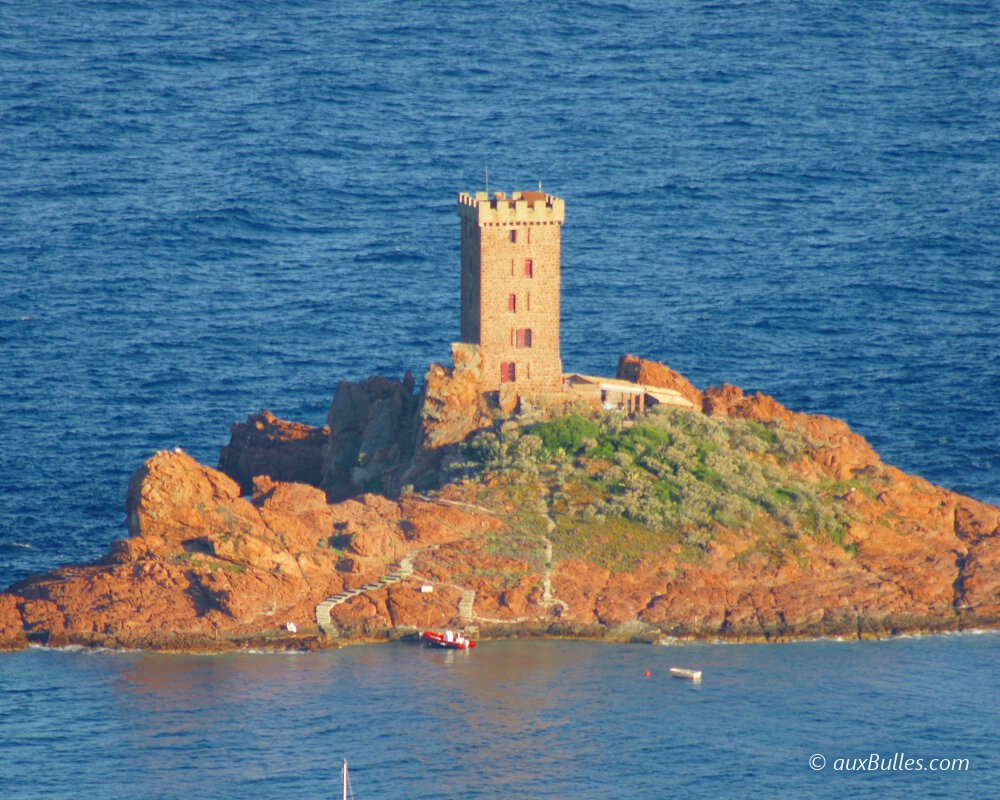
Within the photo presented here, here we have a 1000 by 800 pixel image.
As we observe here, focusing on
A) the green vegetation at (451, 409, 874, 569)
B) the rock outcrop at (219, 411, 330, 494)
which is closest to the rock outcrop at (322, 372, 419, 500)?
the rock outcrop at (219, 411, 330, 494)

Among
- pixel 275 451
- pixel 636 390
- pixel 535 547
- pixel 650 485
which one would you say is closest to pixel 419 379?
pixel 275 451

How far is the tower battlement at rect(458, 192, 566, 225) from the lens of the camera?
126m

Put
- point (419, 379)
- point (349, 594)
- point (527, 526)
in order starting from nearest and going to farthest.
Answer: point (349, 594)
point (527, 526)
point (419, 379)

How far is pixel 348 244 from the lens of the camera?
187 meters

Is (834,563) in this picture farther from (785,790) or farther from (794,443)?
(785,790)

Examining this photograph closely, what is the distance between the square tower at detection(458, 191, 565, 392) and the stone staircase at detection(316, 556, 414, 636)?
45.4 ft

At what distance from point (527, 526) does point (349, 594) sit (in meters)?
10.6

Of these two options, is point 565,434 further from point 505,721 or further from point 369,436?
point 505,721

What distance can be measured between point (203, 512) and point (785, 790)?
Result: 36.6m

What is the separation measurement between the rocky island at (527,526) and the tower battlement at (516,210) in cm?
13

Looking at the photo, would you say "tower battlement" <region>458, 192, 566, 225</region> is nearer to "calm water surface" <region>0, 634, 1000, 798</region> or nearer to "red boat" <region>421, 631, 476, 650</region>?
"red boat" <region>421, 631, 476, 650</region>

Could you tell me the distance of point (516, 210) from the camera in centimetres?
12650

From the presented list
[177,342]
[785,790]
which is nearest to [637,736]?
[785,790]

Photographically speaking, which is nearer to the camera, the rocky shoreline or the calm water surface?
the calm water surface
